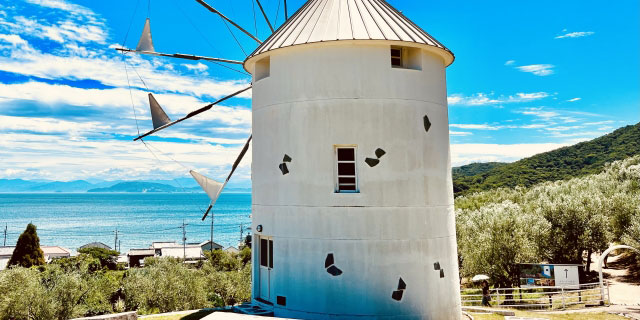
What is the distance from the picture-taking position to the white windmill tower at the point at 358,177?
10367 mm

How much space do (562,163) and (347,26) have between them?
306 feet

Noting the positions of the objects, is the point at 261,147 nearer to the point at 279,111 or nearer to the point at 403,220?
the point at 279,111

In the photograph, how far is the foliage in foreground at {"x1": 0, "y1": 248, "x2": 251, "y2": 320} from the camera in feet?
80.9

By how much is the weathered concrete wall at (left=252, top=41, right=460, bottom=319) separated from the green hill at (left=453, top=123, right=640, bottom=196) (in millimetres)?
77538

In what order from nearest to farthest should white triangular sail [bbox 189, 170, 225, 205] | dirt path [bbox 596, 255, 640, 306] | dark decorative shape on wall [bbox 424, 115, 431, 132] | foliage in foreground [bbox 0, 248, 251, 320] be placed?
1. dark decorative shape on wall [bbox 424, 115, 431, 132]
2. white triangular sail [bbox 189, 170, 225, 205]
3. dirt path [bbox 596, 255, 640, 306]
4. foliage in foreground [bbox 0, 248, 251, 320]

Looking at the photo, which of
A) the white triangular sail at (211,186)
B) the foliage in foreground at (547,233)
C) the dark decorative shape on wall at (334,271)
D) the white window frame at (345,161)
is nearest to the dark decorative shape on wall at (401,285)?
the dark decorative shape on wall at (334,271)

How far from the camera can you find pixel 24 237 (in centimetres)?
4400

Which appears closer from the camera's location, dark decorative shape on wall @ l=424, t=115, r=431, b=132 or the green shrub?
dark decorative shape on wall @ l=424, t=115, r=431, b=132

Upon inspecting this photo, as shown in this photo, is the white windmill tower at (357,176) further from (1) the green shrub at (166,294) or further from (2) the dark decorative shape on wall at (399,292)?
(1) the green shrub at (166,294)

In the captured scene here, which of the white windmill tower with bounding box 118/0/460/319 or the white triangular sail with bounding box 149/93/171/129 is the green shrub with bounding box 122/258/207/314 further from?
the white windmill tower with bounding box 118/0/460/319

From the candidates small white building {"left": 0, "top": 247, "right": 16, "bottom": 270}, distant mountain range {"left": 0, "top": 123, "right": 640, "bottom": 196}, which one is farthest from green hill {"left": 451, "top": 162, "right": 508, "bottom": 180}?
small white building {"left": 0, "top": 247, "right": 16, "bottom": 270}

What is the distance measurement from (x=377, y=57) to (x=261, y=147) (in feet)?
13.0

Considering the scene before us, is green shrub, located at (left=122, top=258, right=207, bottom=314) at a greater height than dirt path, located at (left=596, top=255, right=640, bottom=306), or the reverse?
dirt path, located at (left=596, top=255, right=640, bottom=306)

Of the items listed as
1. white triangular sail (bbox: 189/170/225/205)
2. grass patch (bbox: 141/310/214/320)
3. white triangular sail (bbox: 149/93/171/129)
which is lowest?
grass patch (bbox: 141/310/214/320)
